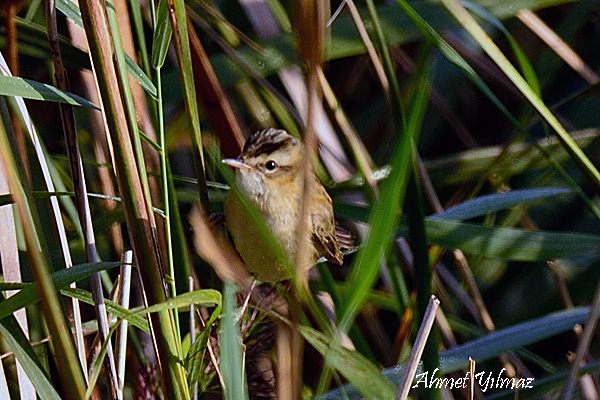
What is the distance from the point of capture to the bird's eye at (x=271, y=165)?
1721mm

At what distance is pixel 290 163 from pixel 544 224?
992mm

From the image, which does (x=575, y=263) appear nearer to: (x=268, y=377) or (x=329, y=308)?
(x=329, y=308)

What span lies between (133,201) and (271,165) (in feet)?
2.77

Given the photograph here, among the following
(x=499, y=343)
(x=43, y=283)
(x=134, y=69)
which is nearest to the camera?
(x=43, y=283)

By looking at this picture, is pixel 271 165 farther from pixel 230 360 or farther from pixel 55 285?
pixel 230 360

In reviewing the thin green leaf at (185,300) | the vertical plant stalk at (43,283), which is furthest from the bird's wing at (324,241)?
the vertical plant stalk at (43,283)

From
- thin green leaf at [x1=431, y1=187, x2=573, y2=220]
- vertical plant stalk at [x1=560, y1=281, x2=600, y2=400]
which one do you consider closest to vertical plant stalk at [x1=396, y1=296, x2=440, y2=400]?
vertical plant stalk at [x1=560, y1=281, x2=600, y2=400]

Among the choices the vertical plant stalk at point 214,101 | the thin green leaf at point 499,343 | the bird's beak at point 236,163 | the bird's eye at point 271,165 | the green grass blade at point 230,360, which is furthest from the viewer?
the bird's eye at point 271,165

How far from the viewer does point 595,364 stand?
1309 mm

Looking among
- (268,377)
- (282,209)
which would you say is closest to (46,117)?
(282,209)

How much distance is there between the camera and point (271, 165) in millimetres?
1731

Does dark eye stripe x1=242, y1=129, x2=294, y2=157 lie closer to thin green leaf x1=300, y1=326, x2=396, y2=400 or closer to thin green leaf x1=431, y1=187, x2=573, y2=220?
thin green leaf x1=431, y1=187, x2=573, y2=220

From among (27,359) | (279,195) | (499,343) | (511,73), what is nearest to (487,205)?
(499,343)

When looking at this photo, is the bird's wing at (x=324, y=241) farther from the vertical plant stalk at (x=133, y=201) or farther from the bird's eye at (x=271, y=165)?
the vertical plant stalk at (x=133, y=201)
